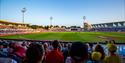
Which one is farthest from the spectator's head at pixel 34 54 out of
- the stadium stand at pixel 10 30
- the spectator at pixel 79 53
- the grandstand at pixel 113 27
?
the grandstand at pixel 113 27

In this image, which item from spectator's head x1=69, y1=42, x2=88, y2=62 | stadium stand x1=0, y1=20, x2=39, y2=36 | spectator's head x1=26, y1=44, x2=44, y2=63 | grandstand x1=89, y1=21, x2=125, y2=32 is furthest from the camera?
grandstand x1=89, y1=21, x2=125, y2=32

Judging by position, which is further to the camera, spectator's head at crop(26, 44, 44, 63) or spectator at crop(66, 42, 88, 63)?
spectator's head at crop(26, 44, 44, 63)

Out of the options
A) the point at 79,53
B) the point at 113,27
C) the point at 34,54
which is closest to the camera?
the point at 79,53

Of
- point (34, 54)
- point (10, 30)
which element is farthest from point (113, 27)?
point (34, 54)

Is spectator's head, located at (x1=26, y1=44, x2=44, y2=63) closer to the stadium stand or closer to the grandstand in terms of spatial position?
the stadium stand

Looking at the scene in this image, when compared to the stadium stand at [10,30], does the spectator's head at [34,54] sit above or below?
above

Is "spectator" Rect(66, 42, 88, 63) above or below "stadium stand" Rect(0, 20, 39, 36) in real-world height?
above

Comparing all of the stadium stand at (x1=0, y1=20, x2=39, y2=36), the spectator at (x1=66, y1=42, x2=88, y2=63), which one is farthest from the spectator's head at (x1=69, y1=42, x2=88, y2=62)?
the stadium stand at (x1=0, y1=20, x2=39, y2=36)

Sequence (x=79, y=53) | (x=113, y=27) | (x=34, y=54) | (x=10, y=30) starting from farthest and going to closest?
(x=113, y=27) < (x=10, y=30) < (x=34, y=54) < (x=79, y=53)

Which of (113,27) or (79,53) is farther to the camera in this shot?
(113,27)

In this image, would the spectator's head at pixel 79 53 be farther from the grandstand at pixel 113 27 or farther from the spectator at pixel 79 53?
the grandstand at pixel 113 27

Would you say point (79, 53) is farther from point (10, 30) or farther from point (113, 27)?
point (113, 27)

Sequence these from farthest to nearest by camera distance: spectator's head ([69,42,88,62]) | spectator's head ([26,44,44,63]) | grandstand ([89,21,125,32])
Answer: grandstand ([89,21,125,32]) < spectator's head ([26,44,44,63]) < spectator's head ([69,42,88,62])

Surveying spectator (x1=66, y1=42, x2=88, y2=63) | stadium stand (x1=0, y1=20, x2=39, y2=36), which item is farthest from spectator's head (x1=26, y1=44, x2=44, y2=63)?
stadium stand (x1=0, y1=20, x2=39, y2=36)
